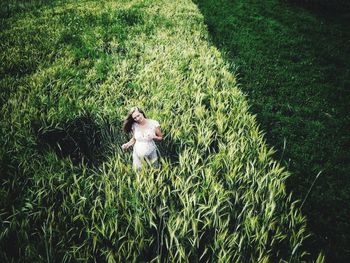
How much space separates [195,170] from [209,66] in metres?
3.00

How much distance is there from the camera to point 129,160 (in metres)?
3.02

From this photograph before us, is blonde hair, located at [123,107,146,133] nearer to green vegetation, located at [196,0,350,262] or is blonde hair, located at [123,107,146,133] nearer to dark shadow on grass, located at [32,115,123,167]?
dark shadow on grass, located at [32,115,123,167]

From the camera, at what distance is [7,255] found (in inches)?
78.5

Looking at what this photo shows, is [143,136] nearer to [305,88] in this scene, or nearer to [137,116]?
[137,116]

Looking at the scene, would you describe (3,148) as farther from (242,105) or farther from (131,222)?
(242,105)

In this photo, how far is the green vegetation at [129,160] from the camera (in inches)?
82.4

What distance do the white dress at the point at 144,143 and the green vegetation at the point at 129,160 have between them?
18 cm

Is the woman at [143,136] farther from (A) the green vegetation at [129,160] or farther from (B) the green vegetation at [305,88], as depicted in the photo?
(B) the green vegetation at [305,88]

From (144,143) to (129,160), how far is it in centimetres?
27

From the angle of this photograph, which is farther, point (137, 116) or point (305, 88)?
point (305, 88)

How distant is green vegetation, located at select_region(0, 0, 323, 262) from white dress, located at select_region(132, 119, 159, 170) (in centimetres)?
18

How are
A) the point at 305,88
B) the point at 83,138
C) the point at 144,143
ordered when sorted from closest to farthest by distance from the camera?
the point at 144,143 < the point at 83,138 < the point at 305,88

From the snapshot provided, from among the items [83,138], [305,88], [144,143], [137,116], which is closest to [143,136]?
[144,143]

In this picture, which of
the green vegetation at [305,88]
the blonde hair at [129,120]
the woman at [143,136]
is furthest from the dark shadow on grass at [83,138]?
the green vegetation at [305,88]
